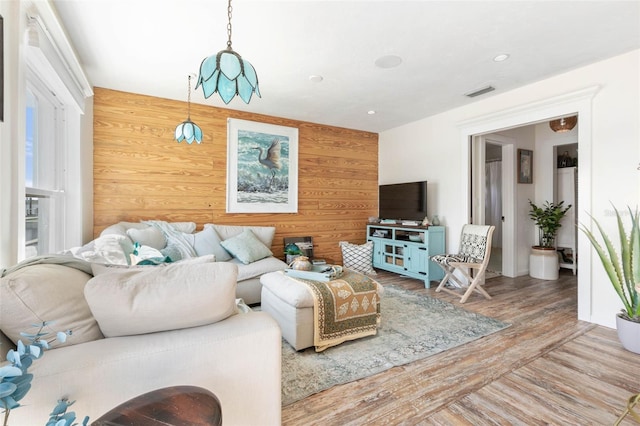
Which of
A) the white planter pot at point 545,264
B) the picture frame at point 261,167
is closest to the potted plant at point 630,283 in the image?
the white planter pot at point 545,264

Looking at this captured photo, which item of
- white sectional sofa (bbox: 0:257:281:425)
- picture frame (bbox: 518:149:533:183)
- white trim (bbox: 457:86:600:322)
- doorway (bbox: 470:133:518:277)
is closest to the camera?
white sectional sofa (bbox: 0:257:281:425)

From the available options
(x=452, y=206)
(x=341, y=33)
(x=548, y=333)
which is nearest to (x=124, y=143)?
(x=341, y=33)

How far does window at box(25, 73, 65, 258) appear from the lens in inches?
82.7

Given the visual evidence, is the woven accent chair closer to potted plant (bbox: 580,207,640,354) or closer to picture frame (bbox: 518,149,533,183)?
potted plant (bbox: 580,207,640,354)

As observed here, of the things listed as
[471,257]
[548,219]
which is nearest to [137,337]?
[471,257]

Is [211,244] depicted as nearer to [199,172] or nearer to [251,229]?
[251,229]

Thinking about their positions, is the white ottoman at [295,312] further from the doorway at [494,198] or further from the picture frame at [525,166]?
the doorway at [494,198]

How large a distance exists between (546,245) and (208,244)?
503 cm

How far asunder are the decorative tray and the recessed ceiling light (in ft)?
6.59

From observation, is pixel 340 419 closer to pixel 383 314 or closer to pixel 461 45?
pixel 383 314

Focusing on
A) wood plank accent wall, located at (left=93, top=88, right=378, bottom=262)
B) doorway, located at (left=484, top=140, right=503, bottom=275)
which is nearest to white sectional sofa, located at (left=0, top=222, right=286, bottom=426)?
wood plank accent wall, located at (left=93, top=88, right=378, bottom=262)

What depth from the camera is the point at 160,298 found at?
106 cm

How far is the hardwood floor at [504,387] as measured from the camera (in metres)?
1.55

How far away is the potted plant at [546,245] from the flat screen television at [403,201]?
189 centimetres
